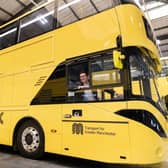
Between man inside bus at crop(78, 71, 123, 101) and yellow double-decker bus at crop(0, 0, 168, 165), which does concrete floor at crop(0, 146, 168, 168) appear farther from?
man inside bus at crop(78, 71, 123, 101)

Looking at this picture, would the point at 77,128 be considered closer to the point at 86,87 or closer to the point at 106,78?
the point at 86,87

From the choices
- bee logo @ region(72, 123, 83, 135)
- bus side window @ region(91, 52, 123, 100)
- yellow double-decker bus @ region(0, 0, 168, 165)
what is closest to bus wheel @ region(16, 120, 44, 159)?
yellow double-decker bus @ region(0, 0, 168, 165)

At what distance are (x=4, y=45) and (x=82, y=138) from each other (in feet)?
11.8

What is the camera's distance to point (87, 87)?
3.86 metres

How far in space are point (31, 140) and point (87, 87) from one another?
1.75 metres

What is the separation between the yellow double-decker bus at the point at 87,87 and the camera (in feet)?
11.0

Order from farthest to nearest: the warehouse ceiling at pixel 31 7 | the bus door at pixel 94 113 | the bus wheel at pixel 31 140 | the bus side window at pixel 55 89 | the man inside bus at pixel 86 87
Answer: the warehouse ceiling at pixel 31 7 → the bus wheel at pixel 31 140 → the bus side window at pixel 55 89 → the man inside bus at pixel 86 87 → the bus door at pixel 94 113

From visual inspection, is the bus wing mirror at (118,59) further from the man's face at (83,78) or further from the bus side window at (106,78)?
the man's face at (83,78)

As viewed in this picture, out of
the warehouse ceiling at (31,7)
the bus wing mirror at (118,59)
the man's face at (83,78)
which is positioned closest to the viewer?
the bus wing mirror at (118,59)

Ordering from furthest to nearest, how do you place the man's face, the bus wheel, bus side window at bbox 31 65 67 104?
the bus wheel
bus side window at bbox 31 65 67 104
the man's face

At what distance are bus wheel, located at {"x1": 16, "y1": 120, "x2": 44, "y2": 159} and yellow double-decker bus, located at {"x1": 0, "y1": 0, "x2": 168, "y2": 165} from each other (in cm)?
2

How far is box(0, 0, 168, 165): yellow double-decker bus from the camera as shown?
3.35 m

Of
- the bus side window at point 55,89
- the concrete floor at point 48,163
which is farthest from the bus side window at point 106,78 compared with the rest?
the concrete floor at point 48,163

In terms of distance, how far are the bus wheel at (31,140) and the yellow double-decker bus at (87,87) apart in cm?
2
